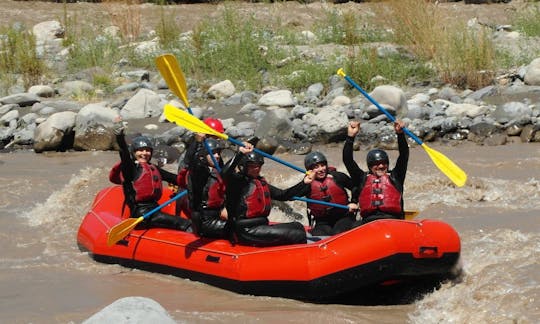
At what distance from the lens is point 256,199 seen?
6.48 meters

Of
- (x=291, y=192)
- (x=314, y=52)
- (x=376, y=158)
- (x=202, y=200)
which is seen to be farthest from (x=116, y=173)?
(x=314, y=52)

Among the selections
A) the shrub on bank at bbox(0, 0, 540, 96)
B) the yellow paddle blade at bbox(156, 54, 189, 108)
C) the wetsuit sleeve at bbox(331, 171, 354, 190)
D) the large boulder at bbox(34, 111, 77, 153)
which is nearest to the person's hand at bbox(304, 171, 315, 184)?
the wetsuit sleeve at bbox(331, 171, 354, 190)

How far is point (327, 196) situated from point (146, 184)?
4.88ft

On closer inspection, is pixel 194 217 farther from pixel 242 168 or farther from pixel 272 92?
pixel 272 92

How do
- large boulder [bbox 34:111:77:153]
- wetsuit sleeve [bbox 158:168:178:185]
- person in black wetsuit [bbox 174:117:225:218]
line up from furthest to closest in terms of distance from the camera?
1. large boulder [bbox 34:111:77:153]
2. wetsuit sleeve [bbox 158:168:178:185]
3. person in black wetsuit [bbox 174:117:225:218]

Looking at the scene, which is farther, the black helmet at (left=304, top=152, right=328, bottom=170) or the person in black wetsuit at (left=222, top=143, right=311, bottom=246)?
the black helmet at (left=304, top=152, right=328, bottom=170)

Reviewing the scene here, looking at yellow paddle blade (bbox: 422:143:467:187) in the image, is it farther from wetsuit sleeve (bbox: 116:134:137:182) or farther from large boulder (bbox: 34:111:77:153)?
large boulder (bbox: 34:111:77:153)

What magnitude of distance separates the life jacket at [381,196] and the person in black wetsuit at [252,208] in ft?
1.60

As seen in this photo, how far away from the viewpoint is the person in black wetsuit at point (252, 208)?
6398mm

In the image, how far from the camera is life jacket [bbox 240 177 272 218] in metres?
6.46

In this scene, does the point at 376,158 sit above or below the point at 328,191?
above

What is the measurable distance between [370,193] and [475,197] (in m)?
2.82

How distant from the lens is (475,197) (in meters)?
9.05

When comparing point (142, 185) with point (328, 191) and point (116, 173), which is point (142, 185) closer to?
point (116, 173)
